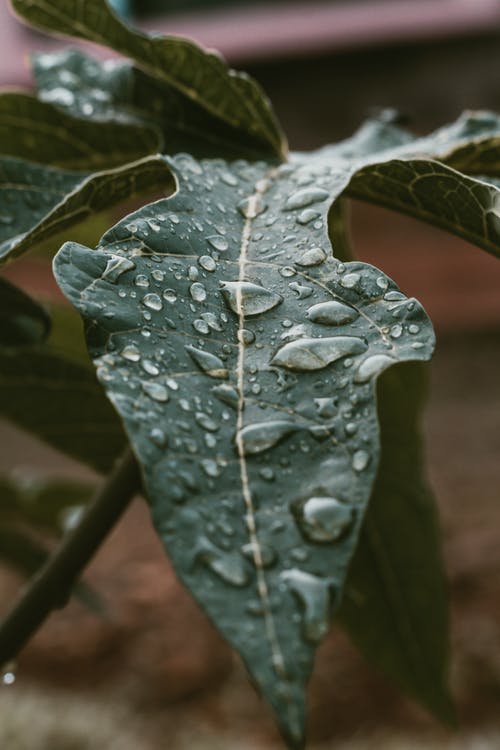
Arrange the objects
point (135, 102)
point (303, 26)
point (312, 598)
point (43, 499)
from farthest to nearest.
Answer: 1. point (303, 26)
2. point (43, 499)
3. point (135, 102)
4. point (312, 598)

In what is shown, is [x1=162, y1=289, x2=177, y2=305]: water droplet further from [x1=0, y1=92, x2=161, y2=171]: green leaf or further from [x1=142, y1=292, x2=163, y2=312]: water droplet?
[x1=0, y1=92, x2=161, y2=171]: green leaf

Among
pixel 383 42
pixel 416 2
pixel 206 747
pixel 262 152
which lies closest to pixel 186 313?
pixel 262 152

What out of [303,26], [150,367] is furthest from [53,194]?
[303,26]

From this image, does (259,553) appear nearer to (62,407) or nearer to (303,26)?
(62,407)

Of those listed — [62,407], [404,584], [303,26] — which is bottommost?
[303,26]

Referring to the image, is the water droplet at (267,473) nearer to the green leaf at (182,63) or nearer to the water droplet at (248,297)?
the water droplet at (248,297)

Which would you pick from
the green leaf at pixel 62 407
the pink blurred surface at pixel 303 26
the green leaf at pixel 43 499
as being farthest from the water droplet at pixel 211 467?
the pink blurred surface at pixel 303 26

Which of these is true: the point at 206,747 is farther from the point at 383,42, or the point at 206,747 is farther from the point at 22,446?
the point at 383,42
